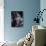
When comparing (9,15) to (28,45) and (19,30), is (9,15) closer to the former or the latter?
(19,30)

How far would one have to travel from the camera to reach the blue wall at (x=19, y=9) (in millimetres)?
5359

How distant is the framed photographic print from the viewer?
17.7ft

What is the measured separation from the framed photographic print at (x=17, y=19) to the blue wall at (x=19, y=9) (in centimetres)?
12

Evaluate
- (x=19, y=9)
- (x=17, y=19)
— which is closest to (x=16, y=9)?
(x=19, y=9)

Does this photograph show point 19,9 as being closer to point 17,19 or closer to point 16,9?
point 16,9

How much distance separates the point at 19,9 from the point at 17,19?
403mm

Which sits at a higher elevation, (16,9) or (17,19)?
(16,9)

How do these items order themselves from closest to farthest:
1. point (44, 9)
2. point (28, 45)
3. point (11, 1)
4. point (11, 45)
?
point (28, 45) → point (11, 45) → point (44, 9) → point (11, 1)

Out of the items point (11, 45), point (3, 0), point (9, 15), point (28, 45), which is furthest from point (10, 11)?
point (28, 45)

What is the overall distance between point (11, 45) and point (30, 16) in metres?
1.81

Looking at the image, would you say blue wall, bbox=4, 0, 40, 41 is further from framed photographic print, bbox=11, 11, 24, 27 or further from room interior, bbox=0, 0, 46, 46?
framed photographic print, bbox=11, 11, 24, 27

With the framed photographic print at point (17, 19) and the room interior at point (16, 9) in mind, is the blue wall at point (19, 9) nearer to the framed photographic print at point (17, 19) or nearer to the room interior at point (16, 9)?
the room interior at point (16, 9)

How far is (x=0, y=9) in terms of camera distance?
5410 mm

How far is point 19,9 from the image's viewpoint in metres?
5.41
